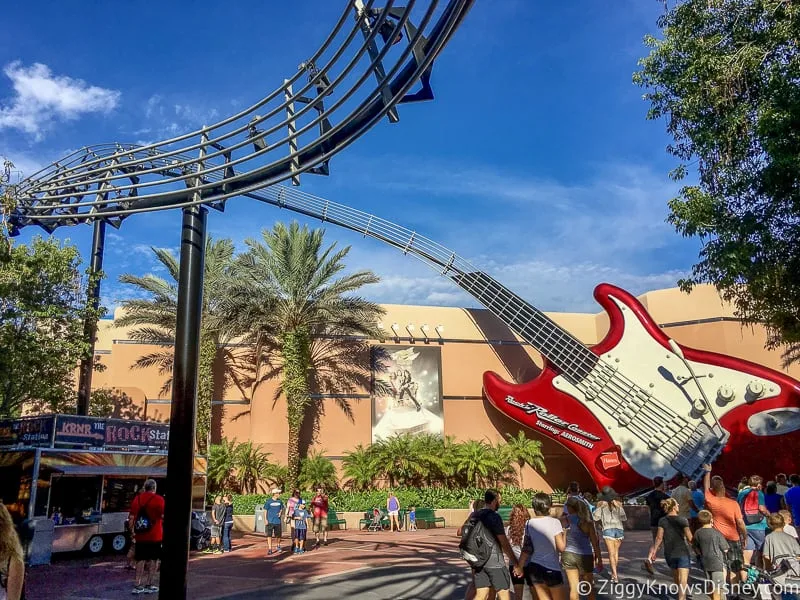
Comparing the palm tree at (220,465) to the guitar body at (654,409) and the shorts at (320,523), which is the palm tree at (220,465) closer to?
the shorts at (320,523)

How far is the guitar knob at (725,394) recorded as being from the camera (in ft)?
74.1

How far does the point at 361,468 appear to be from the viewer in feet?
83.6

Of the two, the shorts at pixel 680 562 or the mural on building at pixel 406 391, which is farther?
the mural on building at pixel 406 391

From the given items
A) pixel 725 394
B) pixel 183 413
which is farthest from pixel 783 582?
pixel 725 394

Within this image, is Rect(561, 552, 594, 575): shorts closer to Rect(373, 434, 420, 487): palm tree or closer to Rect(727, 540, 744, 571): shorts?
Rect(727, 540, 744, 571): shorts

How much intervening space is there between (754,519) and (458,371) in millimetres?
18540

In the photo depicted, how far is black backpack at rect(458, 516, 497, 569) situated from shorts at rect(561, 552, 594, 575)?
1229 millimetres

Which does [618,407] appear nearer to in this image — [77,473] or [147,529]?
[77,473]

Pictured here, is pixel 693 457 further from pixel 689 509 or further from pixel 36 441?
pixel 36 441

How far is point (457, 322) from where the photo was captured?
29.4 metres

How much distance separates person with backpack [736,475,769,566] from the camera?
32.9ft

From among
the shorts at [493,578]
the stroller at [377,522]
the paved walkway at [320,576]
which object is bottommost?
the paved walkway at [320,576]

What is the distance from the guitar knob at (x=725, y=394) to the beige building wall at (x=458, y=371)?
4.12 meters

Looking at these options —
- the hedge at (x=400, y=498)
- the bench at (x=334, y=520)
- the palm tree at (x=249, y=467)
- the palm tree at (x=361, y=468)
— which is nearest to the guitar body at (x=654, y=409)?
the hedge at (x=400, y=498)
